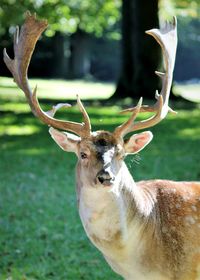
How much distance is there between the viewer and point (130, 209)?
4922 mm

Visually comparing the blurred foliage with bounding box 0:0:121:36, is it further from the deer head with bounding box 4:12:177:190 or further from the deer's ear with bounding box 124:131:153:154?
the deer's ear with bounding box 124:131:153:154

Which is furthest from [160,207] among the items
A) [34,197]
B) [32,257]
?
[34,197]

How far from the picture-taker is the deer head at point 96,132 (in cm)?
471

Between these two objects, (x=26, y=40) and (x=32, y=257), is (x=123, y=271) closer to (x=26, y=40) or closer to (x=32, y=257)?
(x=26, y=40)

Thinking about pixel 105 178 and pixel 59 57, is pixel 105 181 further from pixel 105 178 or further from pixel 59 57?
pixel 59 57

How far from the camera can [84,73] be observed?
151ft

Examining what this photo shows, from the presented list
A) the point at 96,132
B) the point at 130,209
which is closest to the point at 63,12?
the point at 96,132

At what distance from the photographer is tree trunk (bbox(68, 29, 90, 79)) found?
147 ft

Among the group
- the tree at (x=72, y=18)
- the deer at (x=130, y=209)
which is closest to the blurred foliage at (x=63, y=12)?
the tree at (x=72, y=18)

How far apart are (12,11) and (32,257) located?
15143 millimetres

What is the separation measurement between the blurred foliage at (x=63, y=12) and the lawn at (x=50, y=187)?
415 cm

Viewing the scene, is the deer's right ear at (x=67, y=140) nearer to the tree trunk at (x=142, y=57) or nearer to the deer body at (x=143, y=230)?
the deer body at (x=143, y=230)

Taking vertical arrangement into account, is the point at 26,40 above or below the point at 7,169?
above

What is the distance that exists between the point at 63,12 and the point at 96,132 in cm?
2076
